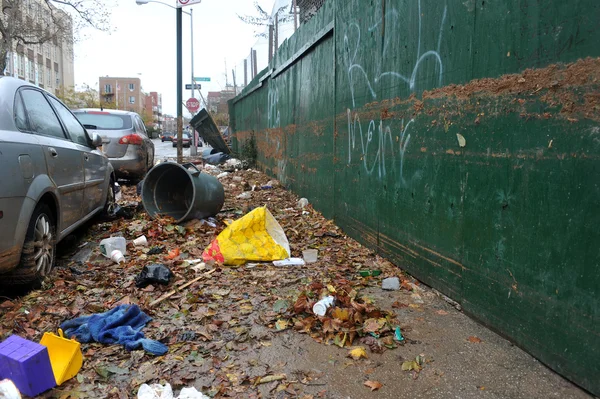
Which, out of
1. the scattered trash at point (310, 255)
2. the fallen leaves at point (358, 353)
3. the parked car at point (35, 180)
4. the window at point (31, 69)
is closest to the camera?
the fallen leaves at point (358, 353)

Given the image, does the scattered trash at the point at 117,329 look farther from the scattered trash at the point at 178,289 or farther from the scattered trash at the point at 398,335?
the scattered trash at the point at 398,335

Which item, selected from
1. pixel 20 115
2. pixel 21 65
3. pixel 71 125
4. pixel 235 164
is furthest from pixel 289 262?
pixel 21 65

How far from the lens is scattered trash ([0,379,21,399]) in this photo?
2250 mm

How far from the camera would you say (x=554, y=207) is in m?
2.49

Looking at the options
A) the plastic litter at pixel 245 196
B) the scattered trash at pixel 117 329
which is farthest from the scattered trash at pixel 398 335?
the plastic litter at pixel 245 196

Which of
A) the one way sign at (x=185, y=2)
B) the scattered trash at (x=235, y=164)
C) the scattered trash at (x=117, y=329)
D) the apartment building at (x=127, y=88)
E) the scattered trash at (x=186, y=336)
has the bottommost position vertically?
the scattered trash at (x=186, y=336)

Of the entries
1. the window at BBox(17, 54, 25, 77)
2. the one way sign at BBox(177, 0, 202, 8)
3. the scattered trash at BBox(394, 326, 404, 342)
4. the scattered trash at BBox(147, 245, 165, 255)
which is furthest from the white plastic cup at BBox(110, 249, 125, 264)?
the window at BBox(17, 54, 25, 77)

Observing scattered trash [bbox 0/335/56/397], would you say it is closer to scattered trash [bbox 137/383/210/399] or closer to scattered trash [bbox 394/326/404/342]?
scattered trash [bbox 137/383/210/399]

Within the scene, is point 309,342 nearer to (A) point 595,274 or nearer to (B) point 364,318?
(B) point 364,318

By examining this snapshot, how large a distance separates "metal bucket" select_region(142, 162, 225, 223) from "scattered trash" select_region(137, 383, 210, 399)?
3685mm

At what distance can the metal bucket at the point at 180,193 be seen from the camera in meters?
6.19

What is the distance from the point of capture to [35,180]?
3.70m

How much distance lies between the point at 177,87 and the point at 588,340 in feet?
46.9

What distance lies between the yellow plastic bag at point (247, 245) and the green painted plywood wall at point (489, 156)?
42.4 inches
